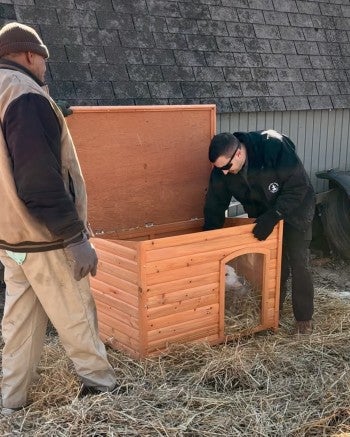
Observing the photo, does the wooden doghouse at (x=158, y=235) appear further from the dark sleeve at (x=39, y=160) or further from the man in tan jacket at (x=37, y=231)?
the dark sleeve at (x=39, y=160)

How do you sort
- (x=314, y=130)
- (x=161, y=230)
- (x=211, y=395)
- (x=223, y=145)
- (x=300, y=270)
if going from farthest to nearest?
(x=314, y=130)
(x=161, y=230)
(x=300, y=270)
(x=223, y=145)
(x=211, y=395)

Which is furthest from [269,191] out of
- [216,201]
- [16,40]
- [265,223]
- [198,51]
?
[198,51]

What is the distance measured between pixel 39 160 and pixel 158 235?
2.00 meters

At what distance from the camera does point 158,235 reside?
4504 mm

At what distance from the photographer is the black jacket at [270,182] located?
4.04 metres

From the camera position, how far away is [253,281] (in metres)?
4.35

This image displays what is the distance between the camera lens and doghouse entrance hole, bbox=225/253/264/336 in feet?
13.9

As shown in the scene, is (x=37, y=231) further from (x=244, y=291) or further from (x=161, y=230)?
(x=244, y=291)

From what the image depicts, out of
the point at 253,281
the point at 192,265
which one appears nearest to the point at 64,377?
the point at 192,265

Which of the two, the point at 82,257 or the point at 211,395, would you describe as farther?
the point at 211,395

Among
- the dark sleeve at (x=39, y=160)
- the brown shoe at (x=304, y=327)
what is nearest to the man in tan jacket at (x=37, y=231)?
the dark sleeve at (x=39, y=160)

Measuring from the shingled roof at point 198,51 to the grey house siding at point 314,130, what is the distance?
15 centimetres

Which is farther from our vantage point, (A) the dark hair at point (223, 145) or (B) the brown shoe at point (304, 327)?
(B) the brown shoe at point (304, 327)

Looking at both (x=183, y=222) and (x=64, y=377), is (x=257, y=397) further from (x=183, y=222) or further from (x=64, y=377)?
(x=183, y=222)
